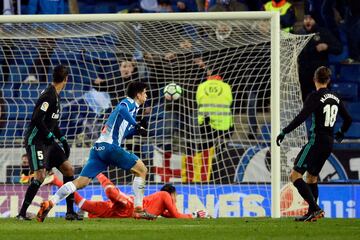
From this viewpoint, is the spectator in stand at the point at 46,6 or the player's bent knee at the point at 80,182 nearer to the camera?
the player's bent knee at the point at 80,182

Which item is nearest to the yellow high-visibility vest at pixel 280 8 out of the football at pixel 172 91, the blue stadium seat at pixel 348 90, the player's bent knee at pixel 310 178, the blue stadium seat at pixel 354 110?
the blue stadium seat at pixel 348 90

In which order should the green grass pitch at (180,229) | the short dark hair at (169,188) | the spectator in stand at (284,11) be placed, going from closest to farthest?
the green grass pitch at (180,229) < the short dark hair at (169,188) < the spectator in stand at (284,11)

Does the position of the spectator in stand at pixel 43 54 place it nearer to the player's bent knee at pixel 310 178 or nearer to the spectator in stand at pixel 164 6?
the spectator in stand at pixel 164 6

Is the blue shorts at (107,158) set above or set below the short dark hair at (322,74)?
below

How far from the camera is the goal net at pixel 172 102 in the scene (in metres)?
17.1

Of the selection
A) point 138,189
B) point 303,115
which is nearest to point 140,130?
point 138,189

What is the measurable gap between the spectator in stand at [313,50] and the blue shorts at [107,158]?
261 inches

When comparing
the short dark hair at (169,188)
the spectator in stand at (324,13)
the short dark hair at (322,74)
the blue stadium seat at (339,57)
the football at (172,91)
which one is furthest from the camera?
the spectator in stand at (324,13)

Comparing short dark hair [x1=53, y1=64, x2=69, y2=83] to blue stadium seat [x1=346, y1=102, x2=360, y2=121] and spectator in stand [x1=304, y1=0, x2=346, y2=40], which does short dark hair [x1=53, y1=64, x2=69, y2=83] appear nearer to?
blue stadium seat [x1=346, y1=102, x2=360, y2=121]

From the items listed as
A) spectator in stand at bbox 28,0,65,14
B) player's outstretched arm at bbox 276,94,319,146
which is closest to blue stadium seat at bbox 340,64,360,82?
spectator in stand at bbox 28,0,65,14

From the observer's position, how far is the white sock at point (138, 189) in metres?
14.2

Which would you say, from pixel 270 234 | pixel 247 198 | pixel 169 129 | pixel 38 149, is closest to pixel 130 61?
pixel 169 129

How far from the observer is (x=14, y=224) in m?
13.4

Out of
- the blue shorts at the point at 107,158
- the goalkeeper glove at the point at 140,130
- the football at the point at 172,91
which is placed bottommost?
the blue shorts at the point at 107,158
